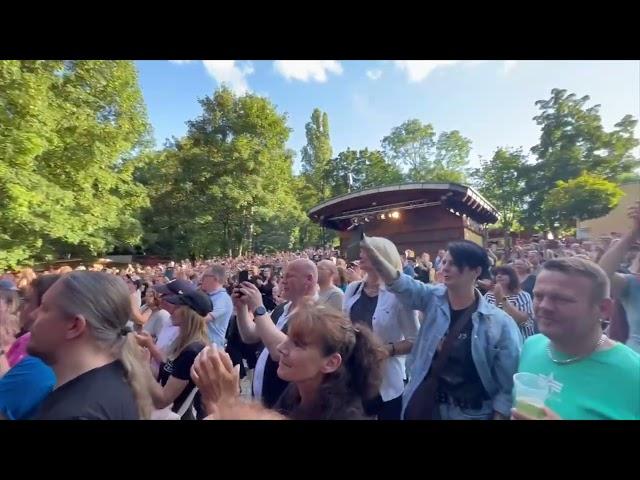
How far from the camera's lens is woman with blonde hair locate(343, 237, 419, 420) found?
6.13 feet

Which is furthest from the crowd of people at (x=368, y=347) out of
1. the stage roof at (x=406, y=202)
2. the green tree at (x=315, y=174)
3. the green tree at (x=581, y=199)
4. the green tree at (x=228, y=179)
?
→ the green tree at (x=228, y=179)

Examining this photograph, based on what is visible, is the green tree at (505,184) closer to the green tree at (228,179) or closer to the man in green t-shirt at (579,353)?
the man in green t-shirt at (579,353)

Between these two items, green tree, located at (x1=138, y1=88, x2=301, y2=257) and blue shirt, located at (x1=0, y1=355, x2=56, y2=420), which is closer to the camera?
blue shirt, located at (x1=0, y1=355, x2=56, y2=420)

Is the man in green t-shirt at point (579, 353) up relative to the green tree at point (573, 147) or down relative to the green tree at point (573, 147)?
down

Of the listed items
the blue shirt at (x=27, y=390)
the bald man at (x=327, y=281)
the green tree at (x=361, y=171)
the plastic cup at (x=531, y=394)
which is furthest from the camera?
the bald man at (x=327, y=281)

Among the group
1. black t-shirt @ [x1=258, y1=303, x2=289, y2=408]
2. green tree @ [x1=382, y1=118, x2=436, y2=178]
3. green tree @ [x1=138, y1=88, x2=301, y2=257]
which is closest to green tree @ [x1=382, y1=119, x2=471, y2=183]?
green tree @ [x1=382, y1=118, x2=436, y2=178]

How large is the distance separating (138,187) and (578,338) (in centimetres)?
345

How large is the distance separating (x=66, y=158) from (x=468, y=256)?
5559 mm

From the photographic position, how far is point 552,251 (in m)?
1.71

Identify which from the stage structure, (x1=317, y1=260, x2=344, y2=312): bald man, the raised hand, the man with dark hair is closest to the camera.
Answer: the raised hand

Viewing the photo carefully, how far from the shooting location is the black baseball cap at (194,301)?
1.96 m

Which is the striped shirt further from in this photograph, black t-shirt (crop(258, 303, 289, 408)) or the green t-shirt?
black t-shirt (crop(258, 303, 289, 408))

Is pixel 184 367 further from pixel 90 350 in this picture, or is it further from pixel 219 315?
pixel 219 315

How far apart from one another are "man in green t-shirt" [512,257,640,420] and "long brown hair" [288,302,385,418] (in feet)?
1.51
